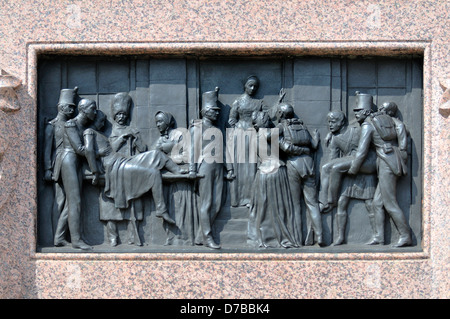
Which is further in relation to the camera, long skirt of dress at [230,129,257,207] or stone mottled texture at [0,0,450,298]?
long skirt of dress at [230,129,257,207]

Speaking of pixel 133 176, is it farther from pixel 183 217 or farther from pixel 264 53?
pixel 264 53

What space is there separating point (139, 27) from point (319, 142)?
2.06 meters

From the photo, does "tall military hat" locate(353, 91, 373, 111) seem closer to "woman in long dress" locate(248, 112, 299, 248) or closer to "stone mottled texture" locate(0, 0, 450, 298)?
"stone mottled texture" locate(0, 0, 450, 298)

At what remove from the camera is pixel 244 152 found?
25.2ft

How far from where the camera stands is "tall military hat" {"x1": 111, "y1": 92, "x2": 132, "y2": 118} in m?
7.69

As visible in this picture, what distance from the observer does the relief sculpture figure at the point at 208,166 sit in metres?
7.58

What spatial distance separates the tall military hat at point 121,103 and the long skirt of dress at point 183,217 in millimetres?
855

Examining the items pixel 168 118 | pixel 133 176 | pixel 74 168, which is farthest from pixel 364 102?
pixel 74 168

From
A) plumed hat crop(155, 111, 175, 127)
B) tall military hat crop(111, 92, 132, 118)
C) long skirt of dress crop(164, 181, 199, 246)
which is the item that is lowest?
long skirt of dress crop(164, 181, 199, 246)

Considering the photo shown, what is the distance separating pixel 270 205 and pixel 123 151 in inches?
59.9

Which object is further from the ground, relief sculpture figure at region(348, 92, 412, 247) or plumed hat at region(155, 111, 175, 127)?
plumed hat at region(155, 111, 175, 127)

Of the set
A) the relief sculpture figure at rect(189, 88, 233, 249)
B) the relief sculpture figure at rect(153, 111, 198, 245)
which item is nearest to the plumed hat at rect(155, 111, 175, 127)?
the relief sculpture figure at rect(153, 111, 198, 245)

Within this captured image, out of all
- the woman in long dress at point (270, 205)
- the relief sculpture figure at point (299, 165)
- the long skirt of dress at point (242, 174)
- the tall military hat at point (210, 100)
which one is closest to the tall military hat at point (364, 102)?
the relief sculpture figure at point (299, 165)

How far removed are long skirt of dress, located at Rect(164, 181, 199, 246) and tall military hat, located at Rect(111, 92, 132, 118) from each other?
85 centimetres
